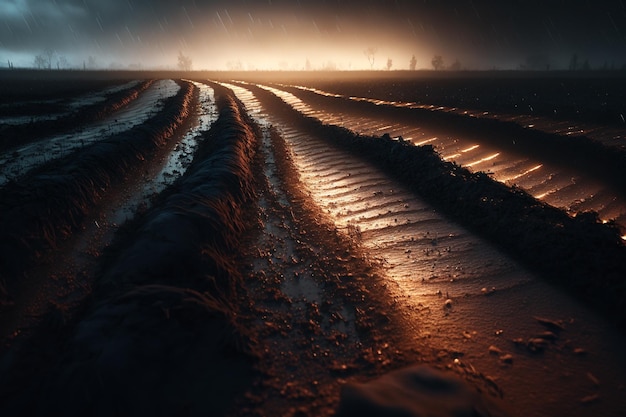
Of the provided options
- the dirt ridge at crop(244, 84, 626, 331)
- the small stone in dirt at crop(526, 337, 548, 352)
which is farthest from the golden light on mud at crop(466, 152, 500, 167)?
the small stone in dirt at crop(526, 337, 548, 352)

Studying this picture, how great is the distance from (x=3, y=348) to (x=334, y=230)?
471cm

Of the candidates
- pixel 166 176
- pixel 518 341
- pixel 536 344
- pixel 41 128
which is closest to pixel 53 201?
pixel 166 176

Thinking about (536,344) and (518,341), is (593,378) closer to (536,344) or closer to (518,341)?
(536,344)

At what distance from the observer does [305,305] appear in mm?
4359

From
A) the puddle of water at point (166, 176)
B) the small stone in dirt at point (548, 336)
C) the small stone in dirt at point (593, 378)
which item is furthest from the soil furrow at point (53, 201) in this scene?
the small stone in dirt at point (593, 378)

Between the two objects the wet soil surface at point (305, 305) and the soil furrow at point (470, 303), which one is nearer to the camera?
the wet soil surface at point (305, 305)

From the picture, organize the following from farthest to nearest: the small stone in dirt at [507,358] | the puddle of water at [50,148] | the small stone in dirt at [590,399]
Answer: the puddle of water at [50,148] < the small stone in dirt at [507,358] < the small stone in dirt at [590,399]

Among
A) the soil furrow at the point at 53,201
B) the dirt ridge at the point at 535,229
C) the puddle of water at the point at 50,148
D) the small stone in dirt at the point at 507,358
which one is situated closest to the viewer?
the small stone in dirt at the point at 507,358

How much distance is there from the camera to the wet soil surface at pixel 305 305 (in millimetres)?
3047

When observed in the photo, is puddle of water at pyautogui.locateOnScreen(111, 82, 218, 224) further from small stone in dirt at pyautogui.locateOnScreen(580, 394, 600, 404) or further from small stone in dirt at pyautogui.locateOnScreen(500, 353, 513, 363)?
small stone in dirt at pyautogui.locateOnScreen(580, 394, 600, 404)

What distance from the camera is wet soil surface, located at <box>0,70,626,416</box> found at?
10.00ft

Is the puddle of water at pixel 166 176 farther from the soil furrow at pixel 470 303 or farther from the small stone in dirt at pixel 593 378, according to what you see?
the small stone in dirt at pixel 593 378

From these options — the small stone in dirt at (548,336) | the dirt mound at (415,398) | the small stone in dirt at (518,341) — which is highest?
the small stone in dirt at (548,336)

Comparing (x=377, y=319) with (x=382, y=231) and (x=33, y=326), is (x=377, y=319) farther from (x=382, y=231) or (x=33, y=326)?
(x=33, y=326)
